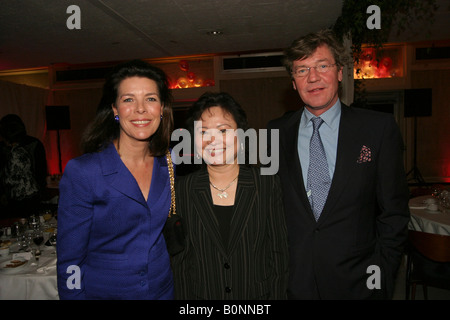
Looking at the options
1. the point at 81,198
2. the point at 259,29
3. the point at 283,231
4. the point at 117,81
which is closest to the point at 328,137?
the point at 283,231

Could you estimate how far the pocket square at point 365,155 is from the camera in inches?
64.6

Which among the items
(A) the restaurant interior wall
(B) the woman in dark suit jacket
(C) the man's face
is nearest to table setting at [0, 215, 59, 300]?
(B) the woman in dark suit jacket

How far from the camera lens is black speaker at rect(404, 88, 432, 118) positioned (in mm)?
7480

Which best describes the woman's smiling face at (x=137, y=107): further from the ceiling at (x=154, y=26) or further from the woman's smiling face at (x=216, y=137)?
the ceiling at (x=154, y=26)

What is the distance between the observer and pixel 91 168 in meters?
1.50

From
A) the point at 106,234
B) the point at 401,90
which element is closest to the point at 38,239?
the point at 106,234

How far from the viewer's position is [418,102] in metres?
7.55

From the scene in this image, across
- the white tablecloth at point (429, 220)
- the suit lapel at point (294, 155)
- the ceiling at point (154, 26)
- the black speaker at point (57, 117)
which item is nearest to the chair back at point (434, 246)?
the white tablecloth at point (429, 220)

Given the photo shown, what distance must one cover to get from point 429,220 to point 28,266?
3.96 m

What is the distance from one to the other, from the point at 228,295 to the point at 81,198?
0.92 metres

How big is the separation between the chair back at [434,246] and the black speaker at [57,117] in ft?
27.2

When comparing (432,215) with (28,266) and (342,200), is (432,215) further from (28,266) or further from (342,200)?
(28,266)

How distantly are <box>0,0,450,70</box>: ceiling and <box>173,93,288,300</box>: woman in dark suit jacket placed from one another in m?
2.89

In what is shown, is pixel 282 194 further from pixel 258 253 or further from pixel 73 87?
pixel 73 87
